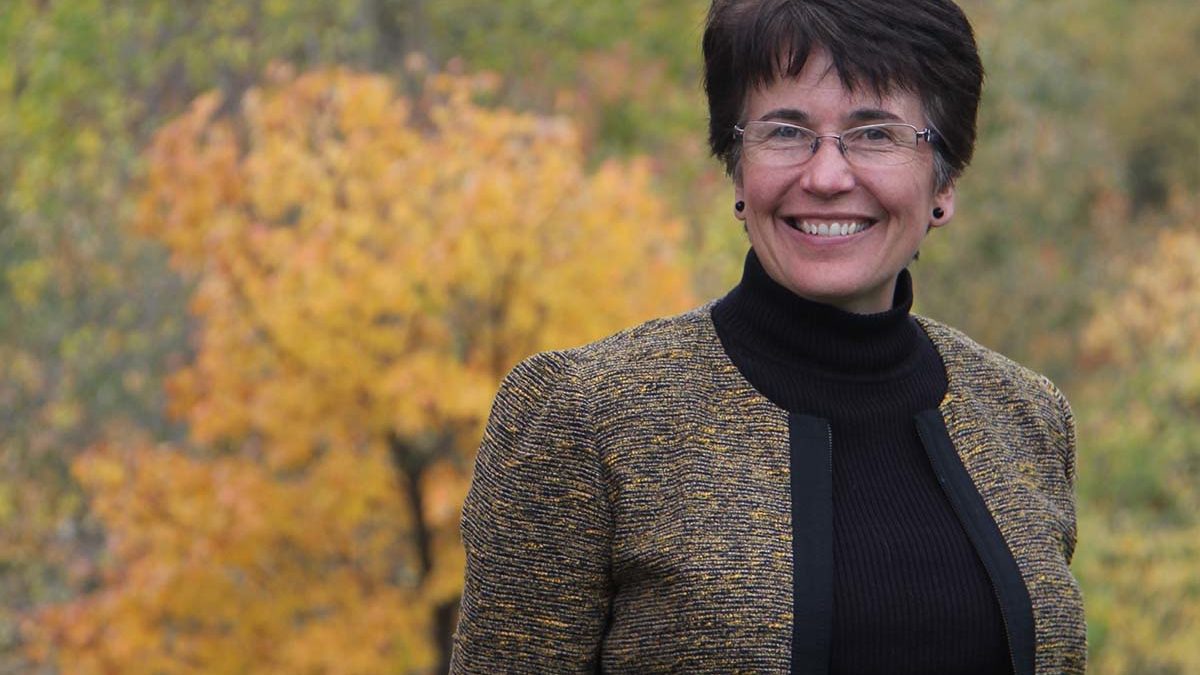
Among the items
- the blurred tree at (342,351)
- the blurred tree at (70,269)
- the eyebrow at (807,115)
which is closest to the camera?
the eyebrow at (807,115)

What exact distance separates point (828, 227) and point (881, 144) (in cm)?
13

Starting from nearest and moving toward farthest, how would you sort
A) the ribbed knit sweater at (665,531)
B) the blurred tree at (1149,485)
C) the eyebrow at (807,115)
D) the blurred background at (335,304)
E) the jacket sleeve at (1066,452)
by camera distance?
1. the ribbed knit sweater at (665,531)
2. the eyebrow at (807,115)
3. the jacket sleeve at (1066,452)
4. the blurred background at (335,304)
5. the blurred tree at (1149,485)

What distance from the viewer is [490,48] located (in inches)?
449

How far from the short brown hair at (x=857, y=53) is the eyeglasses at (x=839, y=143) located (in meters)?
0.05

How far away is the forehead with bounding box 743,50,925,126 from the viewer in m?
2.02

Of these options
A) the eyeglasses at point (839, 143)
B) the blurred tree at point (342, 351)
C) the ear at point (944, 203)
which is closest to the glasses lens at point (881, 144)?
the eyeglasses at point (839, 143)

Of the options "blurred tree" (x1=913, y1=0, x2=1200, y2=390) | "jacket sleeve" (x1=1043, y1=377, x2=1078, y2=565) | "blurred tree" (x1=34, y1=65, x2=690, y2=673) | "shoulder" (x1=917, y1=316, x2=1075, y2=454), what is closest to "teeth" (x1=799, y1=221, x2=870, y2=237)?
"shoulder" (x1=917, y1=316, x2=1075, y2=454)

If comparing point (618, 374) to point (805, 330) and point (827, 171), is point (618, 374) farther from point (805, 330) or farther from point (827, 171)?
point (827, 171)

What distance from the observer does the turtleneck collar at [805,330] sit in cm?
209

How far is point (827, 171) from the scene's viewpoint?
6.63 ft

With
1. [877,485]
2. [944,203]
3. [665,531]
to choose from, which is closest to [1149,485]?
[944,203]

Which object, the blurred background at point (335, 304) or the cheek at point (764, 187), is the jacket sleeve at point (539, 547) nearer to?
the cheek at point (764, 187)

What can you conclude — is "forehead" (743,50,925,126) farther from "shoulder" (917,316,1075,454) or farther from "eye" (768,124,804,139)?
"shoulder" (917,316,1075,454)

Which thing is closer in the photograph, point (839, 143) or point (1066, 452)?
point (839, 143)
